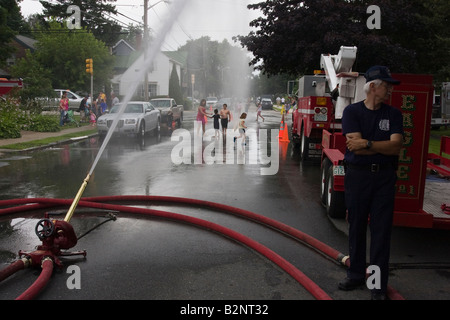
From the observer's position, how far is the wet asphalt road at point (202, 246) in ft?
13.3

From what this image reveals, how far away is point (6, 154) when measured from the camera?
13.7 metres

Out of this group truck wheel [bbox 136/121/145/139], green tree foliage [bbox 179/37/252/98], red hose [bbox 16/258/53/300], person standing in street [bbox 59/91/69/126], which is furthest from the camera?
green tree foliage [bbox 179/37/252/98]

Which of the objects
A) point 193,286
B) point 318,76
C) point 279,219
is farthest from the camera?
point 318,76

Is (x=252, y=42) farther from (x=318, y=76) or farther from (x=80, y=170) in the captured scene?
(x=80, y=170)

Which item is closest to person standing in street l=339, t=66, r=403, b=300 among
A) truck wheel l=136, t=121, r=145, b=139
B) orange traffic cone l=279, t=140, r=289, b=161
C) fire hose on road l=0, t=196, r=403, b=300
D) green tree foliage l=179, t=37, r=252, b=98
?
fire hose on road l=0, t=196, r=403, b=300

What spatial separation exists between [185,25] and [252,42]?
15002mm

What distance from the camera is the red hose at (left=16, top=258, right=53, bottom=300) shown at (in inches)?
141

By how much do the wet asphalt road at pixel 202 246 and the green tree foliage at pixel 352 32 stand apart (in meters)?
10.6

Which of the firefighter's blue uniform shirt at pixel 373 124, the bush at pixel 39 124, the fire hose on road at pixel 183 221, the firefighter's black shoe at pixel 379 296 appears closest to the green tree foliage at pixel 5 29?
the bush at pixel 39 124

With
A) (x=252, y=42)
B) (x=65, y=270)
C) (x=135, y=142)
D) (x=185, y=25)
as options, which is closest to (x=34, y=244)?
(x=65, y=270)

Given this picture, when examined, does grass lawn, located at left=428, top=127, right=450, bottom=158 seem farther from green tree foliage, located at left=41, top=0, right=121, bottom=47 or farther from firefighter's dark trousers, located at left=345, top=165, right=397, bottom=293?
green tree foliage, located at left=41, top=0, right=121, bottom=47

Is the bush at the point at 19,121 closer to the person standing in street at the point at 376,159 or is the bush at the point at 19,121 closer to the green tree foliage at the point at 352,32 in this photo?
the green tree foliage at the point at 352,32

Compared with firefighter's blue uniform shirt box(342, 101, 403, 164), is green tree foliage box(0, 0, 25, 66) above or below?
above

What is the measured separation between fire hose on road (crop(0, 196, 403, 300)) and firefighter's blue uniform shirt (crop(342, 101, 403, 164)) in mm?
1242
